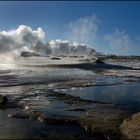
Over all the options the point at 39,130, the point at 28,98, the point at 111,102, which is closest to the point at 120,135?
the point at 39,130

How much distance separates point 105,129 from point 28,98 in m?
9.73

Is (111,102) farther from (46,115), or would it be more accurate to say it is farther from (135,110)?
(46,115)

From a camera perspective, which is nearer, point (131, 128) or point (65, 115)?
point (131, 128)

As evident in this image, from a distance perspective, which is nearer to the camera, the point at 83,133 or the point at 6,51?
the point at 83,133

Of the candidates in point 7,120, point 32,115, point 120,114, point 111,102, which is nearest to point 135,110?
point 120,114

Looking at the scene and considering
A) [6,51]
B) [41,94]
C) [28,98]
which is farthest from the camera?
[6,51]

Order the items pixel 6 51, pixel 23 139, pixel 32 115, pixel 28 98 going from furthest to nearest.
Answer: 1. pixel 6 51
2. pixel 28 98
3. pixel 32 115
4. pixel 23 139

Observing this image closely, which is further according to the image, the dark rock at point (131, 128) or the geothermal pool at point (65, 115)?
the geothermal pool at point (65, 115)

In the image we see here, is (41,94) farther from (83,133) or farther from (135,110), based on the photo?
(83,133)

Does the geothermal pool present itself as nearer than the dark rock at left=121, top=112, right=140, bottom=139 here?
No

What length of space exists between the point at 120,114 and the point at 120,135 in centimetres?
393

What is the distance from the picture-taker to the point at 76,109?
18.2 m

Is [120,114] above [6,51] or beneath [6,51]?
beneath

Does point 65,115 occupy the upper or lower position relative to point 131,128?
upper
